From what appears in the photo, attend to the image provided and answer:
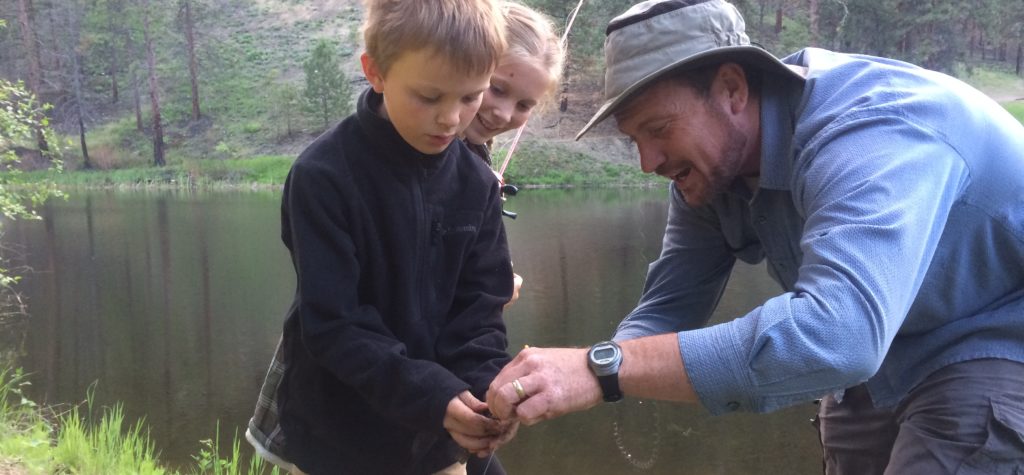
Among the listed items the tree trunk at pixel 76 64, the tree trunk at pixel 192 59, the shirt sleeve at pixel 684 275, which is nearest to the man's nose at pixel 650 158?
the shirt sleeve at pixel 684 275

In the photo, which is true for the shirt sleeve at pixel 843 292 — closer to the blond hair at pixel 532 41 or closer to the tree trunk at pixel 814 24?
the blond hair at pixel 532 41

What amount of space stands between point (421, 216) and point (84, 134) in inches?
1239

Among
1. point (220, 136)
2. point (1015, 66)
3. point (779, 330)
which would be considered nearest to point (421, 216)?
point (779, 330)

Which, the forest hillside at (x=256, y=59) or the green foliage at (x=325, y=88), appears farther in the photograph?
the green foliage at (x=325, y=88)

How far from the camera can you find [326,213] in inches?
69.3

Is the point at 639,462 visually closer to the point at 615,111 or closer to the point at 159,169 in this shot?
the point at 615,111

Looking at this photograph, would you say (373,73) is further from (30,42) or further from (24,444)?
(30,42)

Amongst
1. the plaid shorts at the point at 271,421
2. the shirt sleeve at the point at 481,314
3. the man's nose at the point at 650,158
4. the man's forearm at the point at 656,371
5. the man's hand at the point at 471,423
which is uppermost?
the man's nose at the point at 650,158

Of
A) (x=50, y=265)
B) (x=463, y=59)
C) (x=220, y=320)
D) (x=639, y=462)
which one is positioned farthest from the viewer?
(x=50, y=265)

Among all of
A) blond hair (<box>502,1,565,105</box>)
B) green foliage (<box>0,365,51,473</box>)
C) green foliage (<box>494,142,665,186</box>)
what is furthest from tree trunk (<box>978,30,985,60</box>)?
blond hair (<box>502,1,565,105</box>)

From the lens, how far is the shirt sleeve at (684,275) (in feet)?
7.97

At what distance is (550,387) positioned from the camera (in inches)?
62.5

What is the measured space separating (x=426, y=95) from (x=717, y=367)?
740 millimetres

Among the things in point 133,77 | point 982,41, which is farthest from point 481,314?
point 133,77
